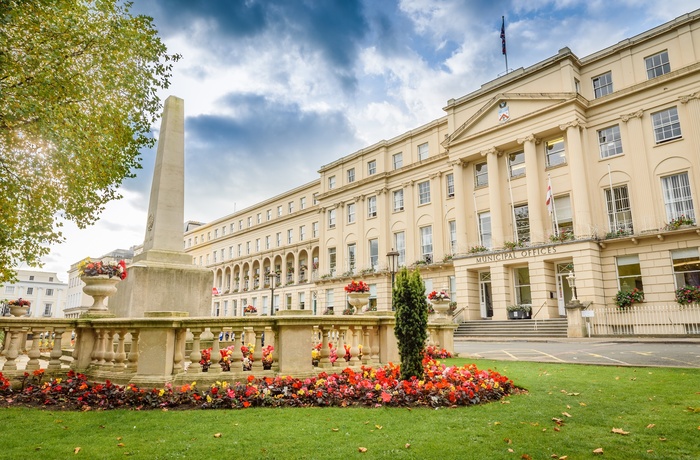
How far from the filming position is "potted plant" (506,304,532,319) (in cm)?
2764

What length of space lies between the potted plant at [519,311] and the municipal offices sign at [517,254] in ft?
10.4

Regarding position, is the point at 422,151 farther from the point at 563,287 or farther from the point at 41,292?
the point at 41,292

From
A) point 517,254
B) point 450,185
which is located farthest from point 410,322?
point 450,185

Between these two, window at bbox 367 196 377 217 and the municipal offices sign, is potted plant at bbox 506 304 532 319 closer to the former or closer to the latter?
the municipal offices sign

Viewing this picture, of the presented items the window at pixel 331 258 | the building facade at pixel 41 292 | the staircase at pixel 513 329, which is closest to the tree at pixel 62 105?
the staircase at pixel 513 329

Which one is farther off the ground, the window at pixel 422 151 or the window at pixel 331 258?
the window at pixel 422 151

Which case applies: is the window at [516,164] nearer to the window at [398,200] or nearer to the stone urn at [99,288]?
the window at [398,200]

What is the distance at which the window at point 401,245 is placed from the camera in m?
37.9

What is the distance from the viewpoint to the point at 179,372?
7020 mm

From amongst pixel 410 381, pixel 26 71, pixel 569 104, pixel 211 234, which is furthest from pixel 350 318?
pixel 211 234

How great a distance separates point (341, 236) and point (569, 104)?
23542 millimetres

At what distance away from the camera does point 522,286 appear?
2941 centimetres

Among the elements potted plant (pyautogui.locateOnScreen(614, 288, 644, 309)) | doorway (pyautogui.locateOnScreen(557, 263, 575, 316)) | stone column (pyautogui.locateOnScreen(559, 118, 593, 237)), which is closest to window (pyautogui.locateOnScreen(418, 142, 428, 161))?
stone column (pyautogui.locateOnScreen(559, 118, 593, 237))

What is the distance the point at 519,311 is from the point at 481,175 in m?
10.8
